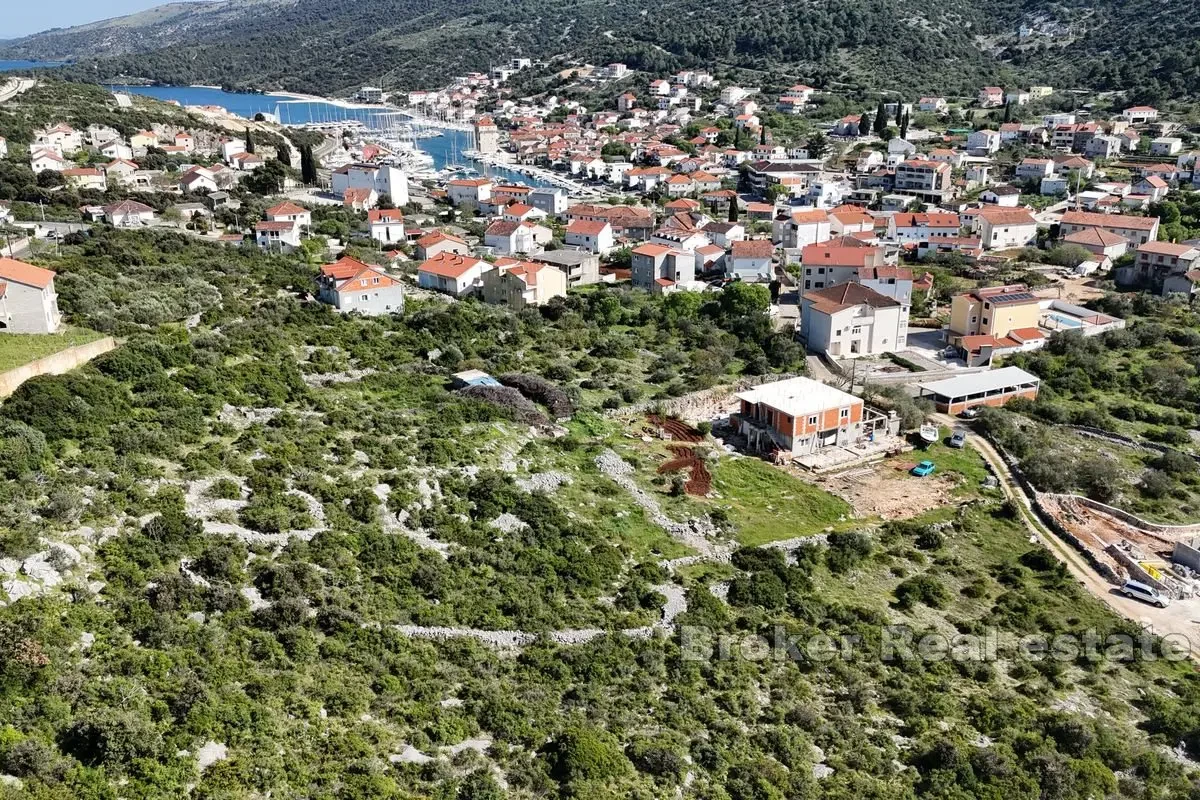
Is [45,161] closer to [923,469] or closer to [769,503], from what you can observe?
[769,503]

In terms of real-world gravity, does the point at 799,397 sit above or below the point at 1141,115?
below

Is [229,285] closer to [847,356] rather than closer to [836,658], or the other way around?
[847,356]

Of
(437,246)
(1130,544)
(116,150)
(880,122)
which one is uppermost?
(116,150)

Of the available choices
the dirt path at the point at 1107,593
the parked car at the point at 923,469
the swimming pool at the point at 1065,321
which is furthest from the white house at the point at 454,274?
the swimming pool at the point at 1065,321

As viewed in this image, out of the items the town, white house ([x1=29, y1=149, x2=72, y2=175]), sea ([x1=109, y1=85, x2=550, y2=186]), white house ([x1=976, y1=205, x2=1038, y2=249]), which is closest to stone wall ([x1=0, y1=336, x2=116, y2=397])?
the town

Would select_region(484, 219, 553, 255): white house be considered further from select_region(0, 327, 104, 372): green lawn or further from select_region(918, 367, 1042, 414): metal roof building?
select_region(0, 327, 104, 372): green lawn

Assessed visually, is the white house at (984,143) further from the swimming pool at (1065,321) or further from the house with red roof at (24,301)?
the house with red roof at (24,301)

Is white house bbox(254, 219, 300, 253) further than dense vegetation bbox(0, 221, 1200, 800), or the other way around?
white house bbox(254, 219, 300, 253)

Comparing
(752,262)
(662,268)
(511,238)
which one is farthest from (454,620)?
(511,238)
